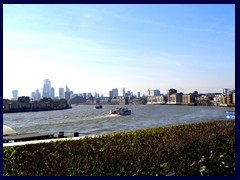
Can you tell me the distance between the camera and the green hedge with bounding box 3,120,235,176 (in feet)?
14.3

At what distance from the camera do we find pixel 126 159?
474 centimetres

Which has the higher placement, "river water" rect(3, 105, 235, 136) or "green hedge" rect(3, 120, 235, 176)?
"green hedge" rect(3, 120, 235, 176)

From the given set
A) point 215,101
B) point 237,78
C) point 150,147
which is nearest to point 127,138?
point 150,147

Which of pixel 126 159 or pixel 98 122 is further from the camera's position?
pixel 98 122

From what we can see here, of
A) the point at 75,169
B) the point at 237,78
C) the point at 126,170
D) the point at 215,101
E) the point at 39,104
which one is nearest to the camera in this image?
the point at 237,78

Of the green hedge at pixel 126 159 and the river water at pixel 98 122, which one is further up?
the green hedge at pixel 126 159

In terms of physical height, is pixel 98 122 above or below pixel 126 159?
below

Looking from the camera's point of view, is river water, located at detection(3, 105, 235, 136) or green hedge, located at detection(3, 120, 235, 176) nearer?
green hedge, located at detection(3, 120, 235, 176)

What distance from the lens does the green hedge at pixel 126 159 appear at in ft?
14.3

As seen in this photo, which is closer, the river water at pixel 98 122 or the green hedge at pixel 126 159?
the green hedge at pixel 126 159

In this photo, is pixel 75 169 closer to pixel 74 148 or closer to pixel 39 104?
pixel 74 148

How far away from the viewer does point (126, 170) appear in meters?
4.55

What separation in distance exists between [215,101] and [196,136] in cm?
10362
